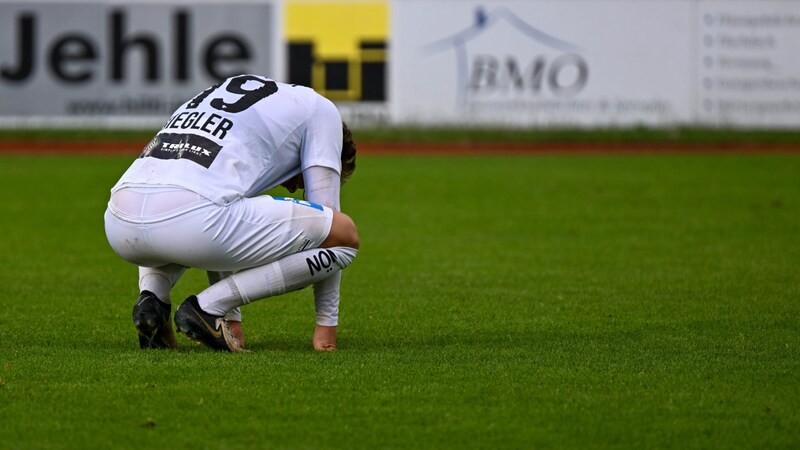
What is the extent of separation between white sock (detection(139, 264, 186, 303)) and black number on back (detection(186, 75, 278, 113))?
2.62 ft

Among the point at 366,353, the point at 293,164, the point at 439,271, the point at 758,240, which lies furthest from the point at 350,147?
the point at 758,240

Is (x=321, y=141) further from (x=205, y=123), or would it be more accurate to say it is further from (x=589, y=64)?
(x=589, y=64)

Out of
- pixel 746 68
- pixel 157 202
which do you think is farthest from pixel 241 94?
pixel 746 68

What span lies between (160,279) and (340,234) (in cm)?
91

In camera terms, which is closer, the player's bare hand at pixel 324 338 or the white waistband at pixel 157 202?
the white waistband at pixel 157 202

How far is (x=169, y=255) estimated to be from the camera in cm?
593

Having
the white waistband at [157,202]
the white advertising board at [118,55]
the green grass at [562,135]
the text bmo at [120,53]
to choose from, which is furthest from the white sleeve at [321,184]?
the text bmo at [120,53]

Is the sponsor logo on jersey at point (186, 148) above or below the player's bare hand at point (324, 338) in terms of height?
above

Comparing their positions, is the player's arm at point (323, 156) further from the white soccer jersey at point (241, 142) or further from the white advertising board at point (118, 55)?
the white advertising board at point (118, 55)

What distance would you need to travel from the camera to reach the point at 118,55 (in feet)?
78.0

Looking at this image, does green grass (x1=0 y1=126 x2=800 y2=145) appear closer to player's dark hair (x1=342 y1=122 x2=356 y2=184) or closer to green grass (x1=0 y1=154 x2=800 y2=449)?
green grass (x1=0 y1=154 x2=800 y2=449)

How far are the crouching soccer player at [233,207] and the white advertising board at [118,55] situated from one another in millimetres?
17764

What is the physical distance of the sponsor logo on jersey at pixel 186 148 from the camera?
5.89m

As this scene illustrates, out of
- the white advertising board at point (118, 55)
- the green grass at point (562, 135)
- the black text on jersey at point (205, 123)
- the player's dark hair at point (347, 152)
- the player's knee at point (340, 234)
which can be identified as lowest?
the green grass at point (562, 135)
